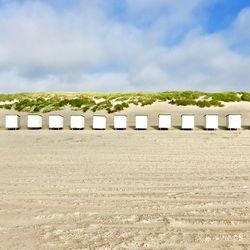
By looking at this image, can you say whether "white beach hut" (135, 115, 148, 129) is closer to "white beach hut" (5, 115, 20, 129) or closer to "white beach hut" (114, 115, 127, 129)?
"white beach hut" (114, 115, 127, 129)

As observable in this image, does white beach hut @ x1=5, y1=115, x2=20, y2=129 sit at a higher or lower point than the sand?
higher

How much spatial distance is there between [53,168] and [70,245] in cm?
558

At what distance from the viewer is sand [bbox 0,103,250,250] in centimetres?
513

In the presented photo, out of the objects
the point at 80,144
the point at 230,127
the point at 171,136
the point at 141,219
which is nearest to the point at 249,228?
the point at 141,219

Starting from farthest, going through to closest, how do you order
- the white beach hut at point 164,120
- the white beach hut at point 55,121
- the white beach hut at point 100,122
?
the white beach hut at point 55,121
the white beach hut at point 100,122
the white beach hut at point 164,120

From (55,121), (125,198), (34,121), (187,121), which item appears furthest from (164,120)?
(125,198)

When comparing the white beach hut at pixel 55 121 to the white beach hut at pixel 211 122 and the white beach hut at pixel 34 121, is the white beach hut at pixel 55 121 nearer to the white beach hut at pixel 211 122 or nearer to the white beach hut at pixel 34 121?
the white beach hut at pixel 34 121

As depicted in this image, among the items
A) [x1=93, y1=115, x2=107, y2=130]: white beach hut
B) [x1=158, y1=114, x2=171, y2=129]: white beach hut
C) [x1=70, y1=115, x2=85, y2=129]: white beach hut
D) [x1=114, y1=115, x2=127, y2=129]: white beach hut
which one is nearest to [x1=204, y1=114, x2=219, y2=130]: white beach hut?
[x1=158, y1=114, x2=171, y2=129]: white beach hut

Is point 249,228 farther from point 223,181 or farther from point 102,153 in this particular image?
point 102,153

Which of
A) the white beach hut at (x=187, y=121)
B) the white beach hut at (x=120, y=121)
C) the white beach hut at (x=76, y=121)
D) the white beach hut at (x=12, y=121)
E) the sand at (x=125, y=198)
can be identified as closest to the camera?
the sand at (x=125, y=198)

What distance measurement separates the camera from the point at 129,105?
37.5 meters

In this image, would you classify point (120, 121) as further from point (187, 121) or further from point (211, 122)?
point (211, 122)

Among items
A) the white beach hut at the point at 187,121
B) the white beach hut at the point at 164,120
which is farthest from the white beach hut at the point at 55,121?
the white beach hut at the point at 187,121

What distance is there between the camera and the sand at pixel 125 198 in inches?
202
